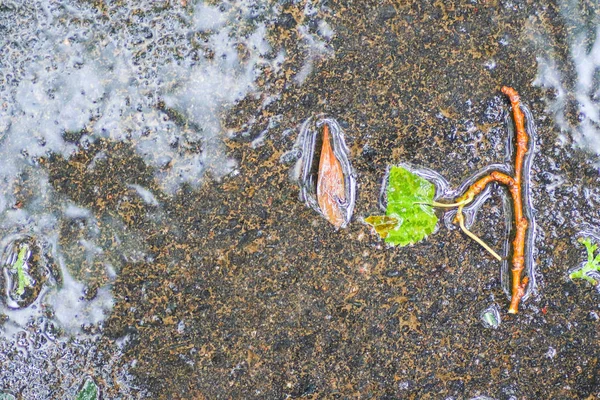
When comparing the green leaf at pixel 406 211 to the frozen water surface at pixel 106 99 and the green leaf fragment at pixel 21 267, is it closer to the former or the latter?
the frozen water surface at pixel 106 99

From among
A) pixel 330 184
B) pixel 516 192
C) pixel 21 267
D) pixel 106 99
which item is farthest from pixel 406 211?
pixel 21 267

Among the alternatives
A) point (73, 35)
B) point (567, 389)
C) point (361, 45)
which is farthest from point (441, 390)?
point (73, 35)

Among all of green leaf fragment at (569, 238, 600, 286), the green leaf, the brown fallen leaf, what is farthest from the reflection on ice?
the brown fallen leaf

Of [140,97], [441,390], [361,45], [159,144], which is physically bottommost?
[441,390]

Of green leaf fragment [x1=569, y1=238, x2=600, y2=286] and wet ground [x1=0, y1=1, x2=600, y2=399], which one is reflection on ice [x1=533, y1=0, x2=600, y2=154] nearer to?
wet ground [x1=0, y1=1, x2=600, y2=399]

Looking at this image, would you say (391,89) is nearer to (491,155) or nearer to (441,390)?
(491,155)

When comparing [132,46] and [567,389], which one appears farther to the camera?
[567,389]
